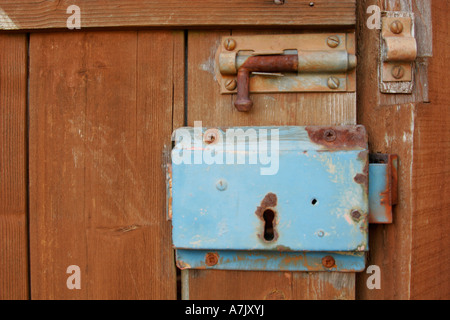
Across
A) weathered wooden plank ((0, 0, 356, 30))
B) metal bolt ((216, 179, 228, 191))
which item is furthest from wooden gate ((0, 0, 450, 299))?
metal bolt ((216, 179, 228, 191))

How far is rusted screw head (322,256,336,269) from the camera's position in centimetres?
60

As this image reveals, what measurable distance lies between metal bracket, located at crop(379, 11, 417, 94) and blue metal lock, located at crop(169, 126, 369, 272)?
103mm

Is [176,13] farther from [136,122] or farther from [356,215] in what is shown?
[356,215]

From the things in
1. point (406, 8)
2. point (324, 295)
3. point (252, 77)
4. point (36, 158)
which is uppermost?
point (406, 8)

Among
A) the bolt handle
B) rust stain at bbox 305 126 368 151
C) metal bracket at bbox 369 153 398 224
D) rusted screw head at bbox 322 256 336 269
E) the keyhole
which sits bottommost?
rusted screw head at bbox 322 256 336 269

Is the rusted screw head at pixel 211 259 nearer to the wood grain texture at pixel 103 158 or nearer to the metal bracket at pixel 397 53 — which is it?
the wood grain texture at pixel 103 158

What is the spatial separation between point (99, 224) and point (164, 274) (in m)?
0.16

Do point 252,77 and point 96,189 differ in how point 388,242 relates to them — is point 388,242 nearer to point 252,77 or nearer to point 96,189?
point 252,77

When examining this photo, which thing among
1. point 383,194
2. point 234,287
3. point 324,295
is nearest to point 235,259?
point 234,287

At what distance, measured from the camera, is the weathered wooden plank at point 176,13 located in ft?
1.94

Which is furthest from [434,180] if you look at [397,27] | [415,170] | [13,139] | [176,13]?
[13,139]

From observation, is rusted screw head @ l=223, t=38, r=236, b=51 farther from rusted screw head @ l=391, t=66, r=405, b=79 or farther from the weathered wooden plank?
rusted screw head @ l=391, t=66, r=405, b=79

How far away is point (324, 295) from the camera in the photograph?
24.5 inches

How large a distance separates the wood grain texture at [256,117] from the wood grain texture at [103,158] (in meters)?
0.04
